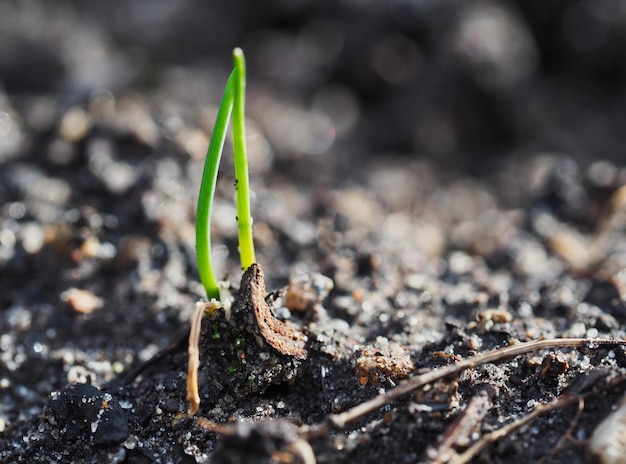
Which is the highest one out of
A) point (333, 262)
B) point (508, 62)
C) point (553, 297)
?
point (508, 62)

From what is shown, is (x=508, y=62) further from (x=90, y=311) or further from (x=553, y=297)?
(x=90, y=311)

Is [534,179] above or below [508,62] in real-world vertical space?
below

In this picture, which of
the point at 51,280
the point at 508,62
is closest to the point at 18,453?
the point at 51,280

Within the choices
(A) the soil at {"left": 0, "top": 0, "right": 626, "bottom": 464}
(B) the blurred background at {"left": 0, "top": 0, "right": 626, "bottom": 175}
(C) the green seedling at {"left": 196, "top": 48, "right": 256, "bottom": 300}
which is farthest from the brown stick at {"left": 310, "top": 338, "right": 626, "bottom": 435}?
(B) the blurred background at {"left": 0, "top": 0, "right": 626, "bottom": 175}

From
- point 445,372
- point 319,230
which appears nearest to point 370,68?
point 319,230

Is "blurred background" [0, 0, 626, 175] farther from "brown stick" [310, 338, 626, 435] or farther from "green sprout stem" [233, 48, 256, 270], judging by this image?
"brown stick" [310, 338, 626, 435]

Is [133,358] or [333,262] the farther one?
[333,262]

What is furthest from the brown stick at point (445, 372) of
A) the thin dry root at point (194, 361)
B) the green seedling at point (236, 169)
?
the green seedling at point (236, 169)

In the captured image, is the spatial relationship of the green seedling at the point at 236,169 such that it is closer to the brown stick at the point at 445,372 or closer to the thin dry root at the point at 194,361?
the thin dry root at the point at 194,361
